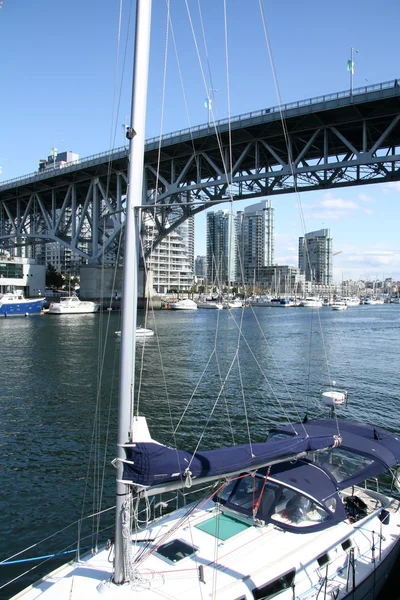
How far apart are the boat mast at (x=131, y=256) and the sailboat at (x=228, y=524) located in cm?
1

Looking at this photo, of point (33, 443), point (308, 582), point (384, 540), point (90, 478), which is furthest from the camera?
point (33, 443)

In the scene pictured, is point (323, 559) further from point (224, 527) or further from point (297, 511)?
point (224, 527)

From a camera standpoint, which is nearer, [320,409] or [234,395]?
[320,409]

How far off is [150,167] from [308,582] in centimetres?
6214

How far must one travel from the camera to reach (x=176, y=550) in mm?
6969

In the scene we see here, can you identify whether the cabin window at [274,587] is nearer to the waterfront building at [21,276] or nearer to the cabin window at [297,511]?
the cabin window at [297,511]

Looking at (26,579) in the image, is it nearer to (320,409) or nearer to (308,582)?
(308,582)

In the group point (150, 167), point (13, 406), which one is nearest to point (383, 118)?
point (150, 167)

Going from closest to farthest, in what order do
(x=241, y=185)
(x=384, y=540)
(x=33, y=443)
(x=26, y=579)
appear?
(x=384, y=540) → (x=26, y=579) → (x=33, y=443) → (x=241, y=185)

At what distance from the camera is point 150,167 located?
6419cm

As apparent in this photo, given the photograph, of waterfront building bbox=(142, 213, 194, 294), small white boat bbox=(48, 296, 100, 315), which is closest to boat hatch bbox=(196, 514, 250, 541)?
small white boat bbox=(48, 296, 100, 315)

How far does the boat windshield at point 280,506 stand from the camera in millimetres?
7602

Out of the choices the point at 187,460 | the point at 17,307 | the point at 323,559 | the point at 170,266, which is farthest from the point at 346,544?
the point at 170,266

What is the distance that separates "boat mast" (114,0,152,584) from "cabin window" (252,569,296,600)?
1.78 metres
